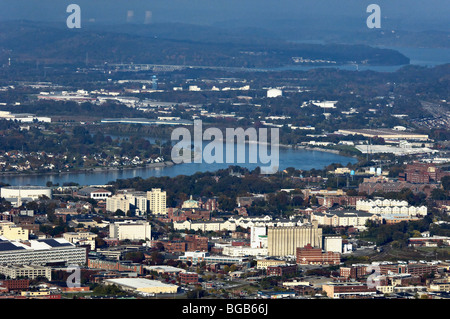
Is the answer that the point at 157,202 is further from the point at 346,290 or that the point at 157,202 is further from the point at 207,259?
the point at 346,290

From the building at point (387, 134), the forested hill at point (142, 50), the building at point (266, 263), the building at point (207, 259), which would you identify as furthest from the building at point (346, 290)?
the forested hill at point (142, 50)

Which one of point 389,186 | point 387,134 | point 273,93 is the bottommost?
point 389,186

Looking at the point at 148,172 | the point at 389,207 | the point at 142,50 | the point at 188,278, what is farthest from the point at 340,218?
the point at 142,50

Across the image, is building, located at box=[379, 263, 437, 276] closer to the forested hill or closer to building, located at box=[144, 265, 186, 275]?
building, located at box=[144, 265, 186, 275]

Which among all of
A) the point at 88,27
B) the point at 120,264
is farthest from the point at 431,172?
the point at 88,27

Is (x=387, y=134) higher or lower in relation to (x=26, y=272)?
higher

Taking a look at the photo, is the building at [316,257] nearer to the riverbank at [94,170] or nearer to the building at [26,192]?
the building at [26,192]
